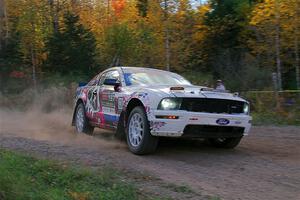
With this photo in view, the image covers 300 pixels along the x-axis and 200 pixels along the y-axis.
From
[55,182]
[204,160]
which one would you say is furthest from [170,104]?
[55,182]

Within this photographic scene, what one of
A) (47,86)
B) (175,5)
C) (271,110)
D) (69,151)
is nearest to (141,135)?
(69,151)

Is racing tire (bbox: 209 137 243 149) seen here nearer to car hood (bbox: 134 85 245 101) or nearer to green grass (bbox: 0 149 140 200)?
car hood (bbox: 134 85 245 101)

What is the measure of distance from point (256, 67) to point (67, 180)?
61.9 ft

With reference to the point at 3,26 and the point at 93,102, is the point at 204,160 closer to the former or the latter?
the point at 93,102

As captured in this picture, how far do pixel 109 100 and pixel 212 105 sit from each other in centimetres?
240

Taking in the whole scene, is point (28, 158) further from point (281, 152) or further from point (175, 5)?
point (175, 5)

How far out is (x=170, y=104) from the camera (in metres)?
8.63

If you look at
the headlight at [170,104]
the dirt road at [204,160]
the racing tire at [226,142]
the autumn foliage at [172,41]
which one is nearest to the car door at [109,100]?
the dirt road at [204,160]

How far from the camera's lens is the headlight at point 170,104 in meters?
8.61

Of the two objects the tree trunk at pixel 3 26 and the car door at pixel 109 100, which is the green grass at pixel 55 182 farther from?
the tree trunk at pixel 3 26

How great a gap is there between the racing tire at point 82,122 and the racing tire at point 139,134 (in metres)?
2.48

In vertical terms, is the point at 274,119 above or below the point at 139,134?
below

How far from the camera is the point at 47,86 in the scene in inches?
1048

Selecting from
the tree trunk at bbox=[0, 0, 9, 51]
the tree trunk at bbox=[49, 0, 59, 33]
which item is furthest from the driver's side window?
the tree trunk at bbox=[49, 0, 59, 33]
